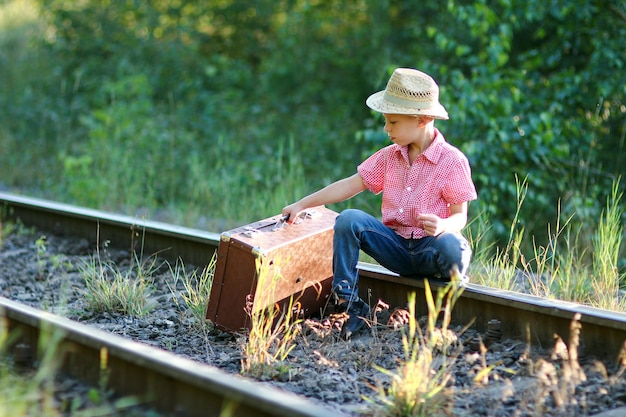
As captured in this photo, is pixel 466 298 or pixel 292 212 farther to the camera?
pixel 292 212

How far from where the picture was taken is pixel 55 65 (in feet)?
49.0

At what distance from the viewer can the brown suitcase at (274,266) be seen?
4.38m

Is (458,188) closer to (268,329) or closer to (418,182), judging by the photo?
(418,182)

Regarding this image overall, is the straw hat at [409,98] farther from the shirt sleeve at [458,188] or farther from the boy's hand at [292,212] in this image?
the boy's hand at [292,212]

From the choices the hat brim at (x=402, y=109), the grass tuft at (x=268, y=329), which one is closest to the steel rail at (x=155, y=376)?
the grass tuft at (x=268, y=329)

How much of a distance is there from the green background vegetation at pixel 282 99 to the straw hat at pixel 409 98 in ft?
4.63

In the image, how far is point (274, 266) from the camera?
14.4ft

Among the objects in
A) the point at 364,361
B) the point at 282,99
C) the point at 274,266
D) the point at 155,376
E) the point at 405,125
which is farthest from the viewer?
the point at 282,99

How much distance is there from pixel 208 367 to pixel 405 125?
1929 mm

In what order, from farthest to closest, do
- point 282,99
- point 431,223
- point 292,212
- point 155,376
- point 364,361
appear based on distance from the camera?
point 282,99 → point 292,212 → point 431,223 → point 364,361 → point 155,376

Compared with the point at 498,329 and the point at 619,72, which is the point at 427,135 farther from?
the point at 619,72

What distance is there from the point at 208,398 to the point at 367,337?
69.0 inches

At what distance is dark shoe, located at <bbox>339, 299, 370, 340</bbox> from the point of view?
452 centimetres

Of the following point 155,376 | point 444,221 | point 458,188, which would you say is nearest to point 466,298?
point 444,221
